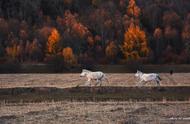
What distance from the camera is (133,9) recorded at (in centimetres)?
14575

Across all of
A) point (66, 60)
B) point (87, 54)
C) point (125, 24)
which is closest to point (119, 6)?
point (125, 24)

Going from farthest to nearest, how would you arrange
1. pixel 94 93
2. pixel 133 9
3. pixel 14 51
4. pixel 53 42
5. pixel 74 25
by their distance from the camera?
pixel 133 9, pixel 74 25, pixel 53 42, pixel 14 51, pixel 94 93

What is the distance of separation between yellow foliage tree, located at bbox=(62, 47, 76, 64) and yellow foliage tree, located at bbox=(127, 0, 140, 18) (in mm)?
32518

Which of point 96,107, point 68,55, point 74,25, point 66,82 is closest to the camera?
point 96,107

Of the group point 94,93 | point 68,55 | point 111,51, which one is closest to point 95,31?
point 111,51

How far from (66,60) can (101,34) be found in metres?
29.3

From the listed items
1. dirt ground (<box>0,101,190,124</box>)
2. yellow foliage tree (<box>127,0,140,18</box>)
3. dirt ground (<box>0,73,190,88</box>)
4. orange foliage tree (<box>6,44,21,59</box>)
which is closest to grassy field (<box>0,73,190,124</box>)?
dirt ground (<box>0,101,190,124</box>)

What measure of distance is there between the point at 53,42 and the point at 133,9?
35.4 metres

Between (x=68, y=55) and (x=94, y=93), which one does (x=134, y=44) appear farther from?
(x=94, y=93)

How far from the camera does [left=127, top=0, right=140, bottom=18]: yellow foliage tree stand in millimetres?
143625

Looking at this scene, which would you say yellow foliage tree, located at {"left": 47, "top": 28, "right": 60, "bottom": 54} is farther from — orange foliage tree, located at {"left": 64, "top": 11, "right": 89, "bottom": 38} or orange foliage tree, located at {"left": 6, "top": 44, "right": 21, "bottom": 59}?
orange foliage tree, located at {"left": 64, "top": 11, "right": 89, "bottom": 38}

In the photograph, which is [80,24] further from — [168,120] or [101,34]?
[168,120]

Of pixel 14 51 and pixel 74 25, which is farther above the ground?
pixel 74 25

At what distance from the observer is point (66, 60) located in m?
108
